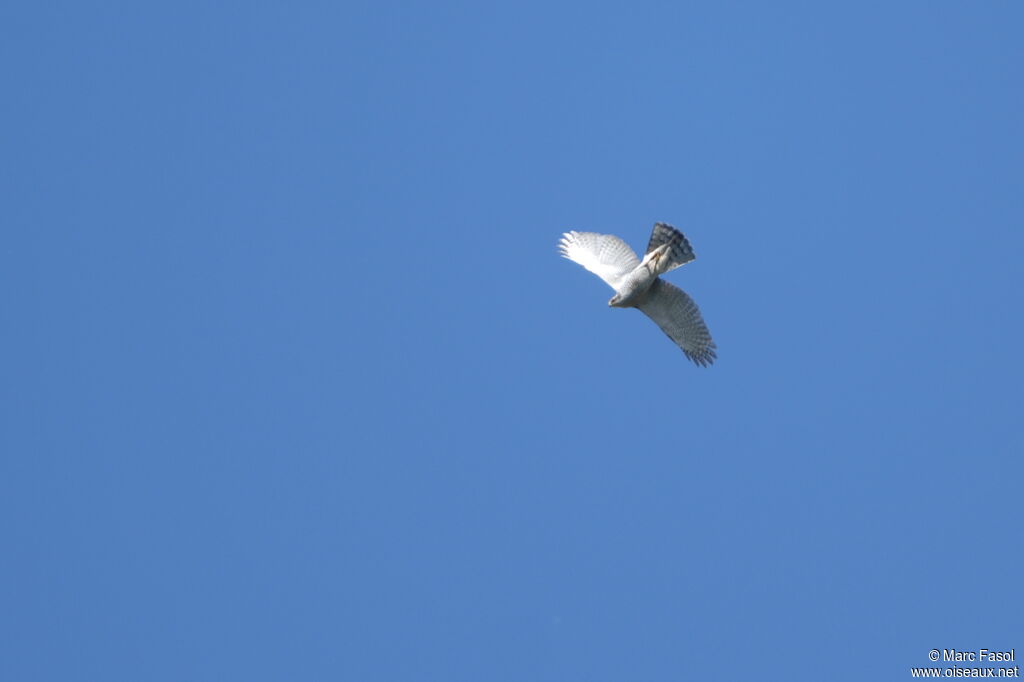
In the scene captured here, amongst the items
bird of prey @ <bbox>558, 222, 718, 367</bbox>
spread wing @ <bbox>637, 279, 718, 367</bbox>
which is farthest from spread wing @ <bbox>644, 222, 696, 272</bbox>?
spread wing @ <bbox>637, 279, 718, 367</bbox>

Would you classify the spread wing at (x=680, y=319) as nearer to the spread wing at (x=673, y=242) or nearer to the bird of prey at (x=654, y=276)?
the bird of prey at (x=654, y=276)

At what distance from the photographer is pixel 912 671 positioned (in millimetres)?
25203

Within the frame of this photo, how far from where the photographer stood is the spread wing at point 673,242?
23266mm

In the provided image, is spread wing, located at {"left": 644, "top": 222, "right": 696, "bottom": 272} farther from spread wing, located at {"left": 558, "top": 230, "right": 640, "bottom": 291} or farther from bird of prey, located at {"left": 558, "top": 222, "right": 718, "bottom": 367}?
spread wing, located at {"left": 558, "top": 230, "right": 640, "bottom": 291}

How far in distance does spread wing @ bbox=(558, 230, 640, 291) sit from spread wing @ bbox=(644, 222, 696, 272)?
3.79 feet

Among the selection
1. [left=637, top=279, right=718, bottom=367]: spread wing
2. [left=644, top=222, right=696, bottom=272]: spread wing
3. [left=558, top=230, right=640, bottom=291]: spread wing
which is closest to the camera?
[left=644, top=222, right=696, bottom=272]: spread wing

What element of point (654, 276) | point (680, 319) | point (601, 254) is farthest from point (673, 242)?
point (601, 254)

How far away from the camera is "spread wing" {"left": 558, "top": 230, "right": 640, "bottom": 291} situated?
81.4 feet

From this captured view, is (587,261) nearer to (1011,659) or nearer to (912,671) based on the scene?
(912,671)

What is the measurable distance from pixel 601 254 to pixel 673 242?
2.26 meters

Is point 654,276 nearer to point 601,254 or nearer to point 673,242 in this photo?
point 673,242

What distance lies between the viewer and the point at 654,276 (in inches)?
934

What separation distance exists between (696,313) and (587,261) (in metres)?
2.41

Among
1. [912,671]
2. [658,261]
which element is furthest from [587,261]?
[912,671]
